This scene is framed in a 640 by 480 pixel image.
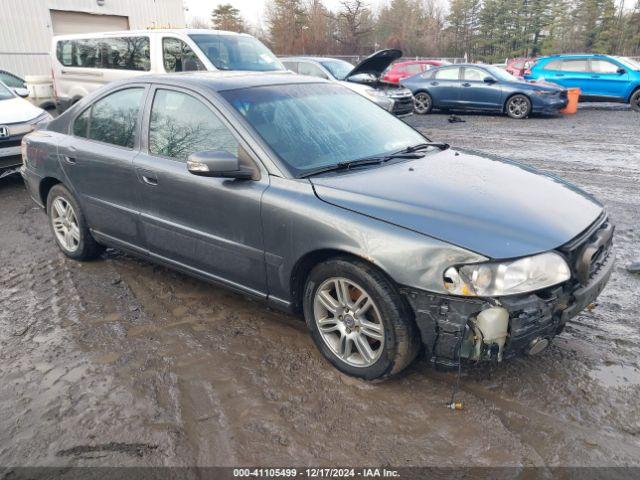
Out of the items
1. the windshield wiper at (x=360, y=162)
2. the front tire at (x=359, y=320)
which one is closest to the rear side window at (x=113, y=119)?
the windshield wiper at (x=360, y=162)

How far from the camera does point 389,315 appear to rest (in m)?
2.68

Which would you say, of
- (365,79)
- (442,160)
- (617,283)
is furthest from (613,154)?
(442,160)

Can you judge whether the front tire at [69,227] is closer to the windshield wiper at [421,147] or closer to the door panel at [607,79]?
the windshield wiper at [421,147]

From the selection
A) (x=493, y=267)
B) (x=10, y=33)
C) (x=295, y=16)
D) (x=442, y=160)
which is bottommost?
(x=493, y=267)

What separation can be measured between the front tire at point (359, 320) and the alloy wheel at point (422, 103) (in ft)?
43.8

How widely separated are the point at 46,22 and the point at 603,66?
18.6 meters

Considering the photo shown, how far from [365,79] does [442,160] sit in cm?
897

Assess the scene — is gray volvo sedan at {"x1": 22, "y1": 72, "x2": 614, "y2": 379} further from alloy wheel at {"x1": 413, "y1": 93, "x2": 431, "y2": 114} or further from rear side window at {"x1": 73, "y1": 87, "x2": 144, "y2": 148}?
alloy wheel at {"x1": 413, "y1": 93, "x2": 431, "y2": 114}

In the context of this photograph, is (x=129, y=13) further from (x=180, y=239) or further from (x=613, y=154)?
(x=180, y=239)

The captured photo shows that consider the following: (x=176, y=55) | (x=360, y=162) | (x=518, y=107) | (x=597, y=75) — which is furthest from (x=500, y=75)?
(x=360, y=162)

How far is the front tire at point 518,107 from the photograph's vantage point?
1395cm

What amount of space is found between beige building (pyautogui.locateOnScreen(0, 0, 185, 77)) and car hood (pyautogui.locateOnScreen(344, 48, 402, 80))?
13.2 meters

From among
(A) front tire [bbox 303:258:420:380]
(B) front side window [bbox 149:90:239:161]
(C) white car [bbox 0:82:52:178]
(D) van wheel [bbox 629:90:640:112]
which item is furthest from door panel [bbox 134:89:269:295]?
(D) van wheel [bbox 629:90:640:112]

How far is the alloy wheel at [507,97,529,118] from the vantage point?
14.0 meters
